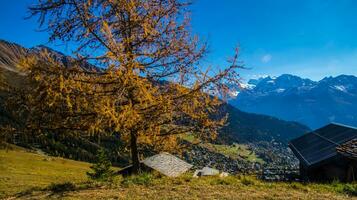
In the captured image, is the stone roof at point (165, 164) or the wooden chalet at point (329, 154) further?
the stone roof at point (165, 164)

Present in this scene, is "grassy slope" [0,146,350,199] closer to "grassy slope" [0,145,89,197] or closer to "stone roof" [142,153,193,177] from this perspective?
"grassy slope" [0,145,89,197]

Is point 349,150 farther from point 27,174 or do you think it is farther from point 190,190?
point 27,174

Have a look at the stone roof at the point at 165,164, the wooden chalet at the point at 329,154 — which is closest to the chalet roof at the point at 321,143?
the wooden chalet at the point at 329,154

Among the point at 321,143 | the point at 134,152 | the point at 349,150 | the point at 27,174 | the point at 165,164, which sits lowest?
the point at 27,174

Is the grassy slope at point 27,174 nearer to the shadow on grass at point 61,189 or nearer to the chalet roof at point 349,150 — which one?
the shadow on grass at point 61,189

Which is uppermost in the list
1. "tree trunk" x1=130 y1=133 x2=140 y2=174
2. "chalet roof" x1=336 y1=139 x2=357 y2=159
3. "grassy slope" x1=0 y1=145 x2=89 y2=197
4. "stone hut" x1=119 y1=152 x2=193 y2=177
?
"chalet roof" x1=336 y1=139 x2=357 y2=159

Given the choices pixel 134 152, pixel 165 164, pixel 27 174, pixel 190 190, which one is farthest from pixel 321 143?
pixel 27 174

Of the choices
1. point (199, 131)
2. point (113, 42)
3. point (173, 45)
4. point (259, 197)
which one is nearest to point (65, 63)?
point (113, 42)

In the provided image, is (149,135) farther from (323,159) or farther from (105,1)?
(323,159)

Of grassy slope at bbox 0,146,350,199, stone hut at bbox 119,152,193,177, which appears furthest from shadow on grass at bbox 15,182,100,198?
stone hut at bbox 119,152,193,177

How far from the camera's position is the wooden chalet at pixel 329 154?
71.1ft

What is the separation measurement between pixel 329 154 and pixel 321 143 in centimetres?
538

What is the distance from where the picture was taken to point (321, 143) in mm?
29328

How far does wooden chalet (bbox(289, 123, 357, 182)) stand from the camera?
21.7 metres
